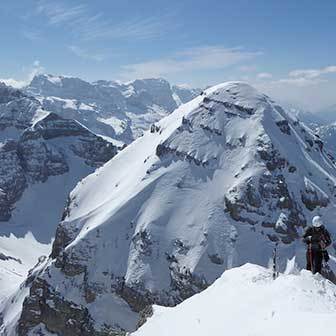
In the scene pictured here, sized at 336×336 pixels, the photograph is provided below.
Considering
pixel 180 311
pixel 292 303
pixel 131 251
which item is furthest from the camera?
pixel 131 251

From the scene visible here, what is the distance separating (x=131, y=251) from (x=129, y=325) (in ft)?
63.3

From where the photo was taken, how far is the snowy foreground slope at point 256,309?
71.9ft

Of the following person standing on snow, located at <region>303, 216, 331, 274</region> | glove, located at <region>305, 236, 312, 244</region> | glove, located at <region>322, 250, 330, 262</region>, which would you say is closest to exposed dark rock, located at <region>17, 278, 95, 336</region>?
glove, located at <region>322, 250, 330, 262</region>

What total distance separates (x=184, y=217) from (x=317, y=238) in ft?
383

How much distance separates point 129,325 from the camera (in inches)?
5020

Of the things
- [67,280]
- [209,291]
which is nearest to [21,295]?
[67,280]

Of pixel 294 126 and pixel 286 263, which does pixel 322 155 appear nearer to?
pixel 294 126

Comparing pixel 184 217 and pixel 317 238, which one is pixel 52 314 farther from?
pixel 317 238

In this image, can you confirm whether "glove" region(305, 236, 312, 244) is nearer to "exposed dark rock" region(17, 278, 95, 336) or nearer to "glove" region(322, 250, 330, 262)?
"glove" region(322, 250, 330, 262)

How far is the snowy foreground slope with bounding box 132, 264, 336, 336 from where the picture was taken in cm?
2191

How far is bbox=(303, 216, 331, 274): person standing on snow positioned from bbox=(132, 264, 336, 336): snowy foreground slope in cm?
77

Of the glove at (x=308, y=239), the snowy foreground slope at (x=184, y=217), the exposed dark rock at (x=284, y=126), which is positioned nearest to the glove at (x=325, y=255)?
the glove at (x=308, y=239)

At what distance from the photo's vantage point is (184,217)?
472 ft

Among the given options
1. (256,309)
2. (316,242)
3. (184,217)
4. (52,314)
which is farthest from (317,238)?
(52,314)
